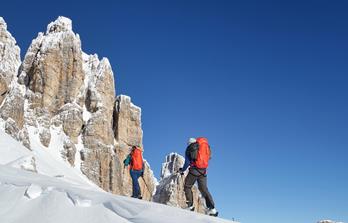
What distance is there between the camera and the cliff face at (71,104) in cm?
9481

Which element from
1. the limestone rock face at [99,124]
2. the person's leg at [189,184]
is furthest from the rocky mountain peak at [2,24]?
the person's leg at [189,184]

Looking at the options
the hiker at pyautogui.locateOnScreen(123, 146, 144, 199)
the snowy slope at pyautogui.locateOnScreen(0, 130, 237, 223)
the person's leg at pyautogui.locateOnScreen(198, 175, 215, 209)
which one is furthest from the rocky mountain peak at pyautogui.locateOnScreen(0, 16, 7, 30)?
the snowy slope at pyautogui.locateOnScreen(0, 130, 237, 223)

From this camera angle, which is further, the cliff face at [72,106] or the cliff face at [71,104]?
the cliff face at [71,104]

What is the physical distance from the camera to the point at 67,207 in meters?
6.96

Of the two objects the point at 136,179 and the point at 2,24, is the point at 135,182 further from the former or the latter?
the point at 2,24

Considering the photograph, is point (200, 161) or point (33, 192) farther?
point (200, 161)

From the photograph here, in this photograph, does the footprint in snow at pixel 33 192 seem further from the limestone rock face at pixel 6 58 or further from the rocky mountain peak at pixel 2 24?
the rocky mountain peak at pixel 2 24

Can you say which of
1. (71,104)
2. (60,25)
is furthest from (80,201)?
(60,25)

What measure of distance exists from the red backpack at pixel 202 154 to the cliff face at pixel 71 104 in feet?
257

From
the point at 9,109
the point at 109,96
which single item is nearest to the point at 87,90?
the point at 109,96

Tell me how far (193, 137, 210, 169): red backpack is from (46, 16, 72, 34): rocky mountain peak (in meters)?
96.6

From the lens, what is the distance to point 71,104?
100562mm

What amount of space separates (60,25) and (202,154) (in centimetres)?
9723

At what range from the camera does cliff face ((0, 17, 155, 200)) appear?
94.8 meters
